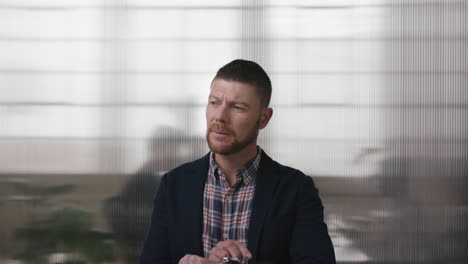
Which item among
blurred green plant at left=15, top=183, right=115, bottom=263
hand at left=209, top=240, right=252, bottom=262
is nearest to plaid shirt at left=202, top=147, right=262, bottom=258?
hand at left=209, top=240, right=252, bottom=262

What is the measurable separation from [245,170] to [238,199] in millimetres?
76

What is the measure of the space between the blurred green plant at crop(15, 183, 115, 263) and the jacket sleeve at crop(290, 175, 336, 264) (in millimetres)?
1633

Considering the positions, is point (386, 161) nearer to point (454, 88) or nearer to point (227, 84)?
point (454, 88)

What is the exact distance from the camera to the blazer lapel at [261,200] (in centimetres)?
142

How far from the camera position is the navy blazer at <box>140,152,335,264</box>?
55.9 inches

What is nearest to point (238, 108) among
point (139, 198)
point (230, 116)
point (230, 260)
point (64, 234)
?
point (230, 116)

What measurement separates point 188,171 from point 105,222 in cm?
148

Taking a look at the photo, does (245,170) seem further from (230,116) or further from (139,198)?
(139,198)

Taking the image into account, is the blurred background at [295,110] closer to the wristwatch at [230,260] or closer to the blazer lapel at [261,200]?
the blazer lapel at [261,200]

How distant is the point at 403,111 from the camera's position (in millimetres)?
2822

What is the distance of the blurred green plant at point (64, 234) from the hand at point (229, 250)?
1633 millimetres

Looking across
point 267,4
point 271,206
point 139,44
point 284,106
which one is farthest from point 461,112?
point 271,206

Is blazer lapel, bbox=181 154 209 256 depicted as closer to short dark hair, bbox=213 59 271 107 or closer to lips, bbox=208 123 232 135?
lips, bbox=208 123 232 135

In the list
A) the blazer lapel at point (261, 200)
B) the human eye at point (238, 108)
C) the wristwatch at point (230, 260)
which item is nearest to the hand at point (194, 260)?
the wristwatch at point (230, 260)
